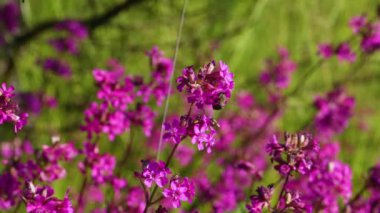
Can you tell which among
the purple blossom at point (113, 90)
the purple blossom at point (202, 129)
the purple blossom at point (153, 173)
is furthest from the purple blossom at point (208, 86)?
the purple blossom at point (113, 90)

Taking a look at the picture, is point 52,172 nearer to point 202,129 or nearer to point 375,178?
point 202,129

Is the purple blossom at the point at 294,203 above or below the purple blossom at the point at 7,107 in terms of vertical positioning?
below

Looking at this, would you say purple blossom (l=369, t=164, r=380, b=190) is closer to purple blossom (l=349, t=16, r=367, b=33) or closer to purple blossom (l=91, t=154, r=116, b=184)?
purple blossom (l=349, t=16, r=367, b=33)

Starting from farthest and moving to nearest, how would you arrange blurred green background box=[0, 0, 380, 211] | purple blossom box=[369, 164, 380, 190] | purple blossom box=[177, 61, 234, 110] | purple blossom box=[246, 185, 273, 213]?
blurred green background box=[0, 0, 380, 211]
purple blossom box=[369, 164, 380, 190]
purple blossom box=[246, 185, 273, 213]
purple blossom box=[177, 61, 234, 110]

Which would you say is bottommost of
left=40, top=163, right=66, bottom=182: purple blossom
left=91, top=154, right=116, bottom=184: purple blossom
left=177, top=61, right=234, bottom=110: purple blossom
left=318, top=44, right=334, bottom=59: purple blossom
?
left=177, top=61, right=234, bottom=110: purple blossom

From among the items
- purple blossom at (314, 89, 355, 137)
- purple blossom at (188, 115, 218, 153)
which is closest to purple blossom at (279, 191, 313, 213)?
purple blossom at (188, 115, 218, 153)

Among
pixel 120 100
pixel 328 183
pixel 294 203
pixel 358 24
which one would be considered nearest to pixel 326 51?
pixel 358 24

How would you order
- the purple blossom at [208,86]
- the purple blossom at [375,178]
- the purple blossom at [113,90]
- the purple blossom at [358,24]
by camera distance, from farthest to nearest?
the purple blossom at [358,24], the purple blossom at [375,178], the purple blossom at [113,90], the purple blossom at [208,86]

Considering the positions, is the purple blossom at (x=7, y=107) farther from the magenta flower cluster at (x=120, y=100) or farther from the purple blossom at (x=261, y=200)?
the purple blossom at (x=261, y=200)
